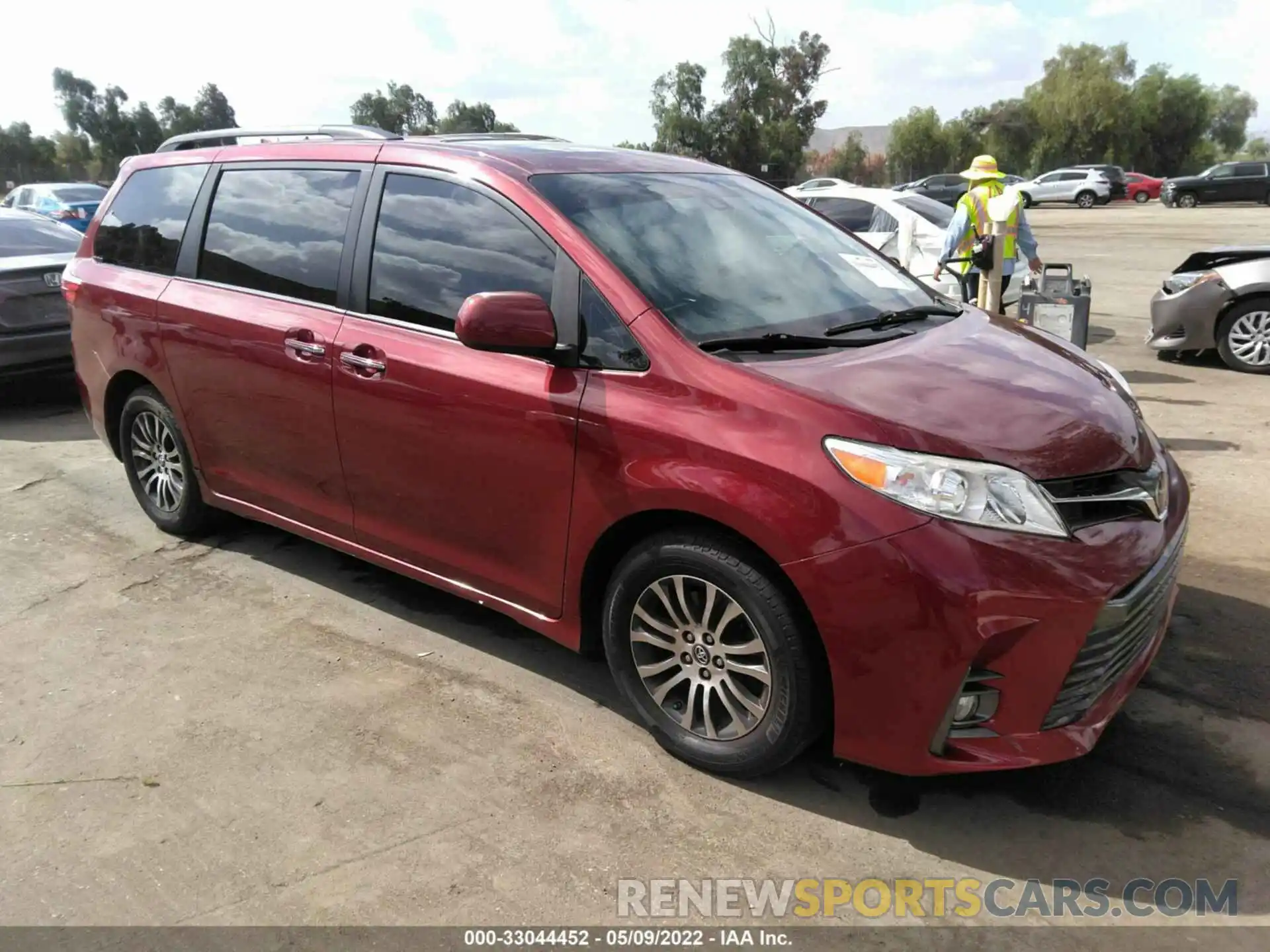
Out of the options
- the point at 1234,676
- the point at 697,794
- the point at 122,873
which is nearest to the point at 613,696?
the point at 697,794

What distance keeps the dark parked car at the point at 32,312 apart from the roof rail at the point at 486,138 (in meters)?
4.72

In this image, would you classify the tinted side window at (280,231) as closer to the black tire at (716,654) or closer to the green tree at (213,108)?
the black tire at (716,654)

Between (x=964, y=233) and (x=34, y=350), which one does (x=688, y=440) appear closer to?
(x=964, y=233)

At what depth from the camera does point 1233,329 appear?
8688 millimetres

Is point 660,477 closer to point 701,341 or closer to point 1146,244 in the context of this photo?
point 701,341

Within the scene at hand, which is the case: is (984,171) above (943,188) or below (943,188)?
above

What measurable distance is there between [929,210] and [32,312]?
27.2ft

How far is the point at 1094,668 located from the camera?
2738 mm

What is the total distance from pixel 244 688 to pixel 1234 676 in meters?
3.63

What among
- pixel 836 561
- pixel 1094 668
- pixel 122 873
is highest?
pixel 836 561

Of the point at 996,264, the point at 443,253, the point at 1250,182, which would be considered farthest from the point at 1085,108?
the point at 443,253

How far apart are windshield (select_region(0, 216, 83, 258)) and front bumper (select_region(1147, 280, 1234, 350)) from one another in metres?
9.56

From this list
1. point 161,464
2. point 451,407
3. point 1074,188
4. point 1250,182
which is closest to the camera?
point 451,407

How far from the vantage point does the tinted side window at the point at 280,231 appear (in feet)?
12.9
